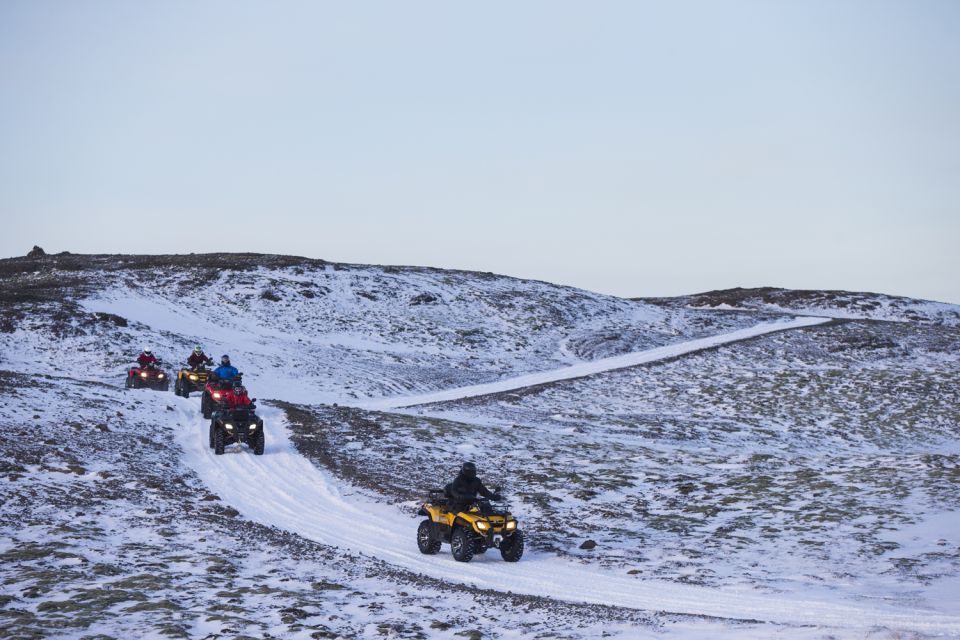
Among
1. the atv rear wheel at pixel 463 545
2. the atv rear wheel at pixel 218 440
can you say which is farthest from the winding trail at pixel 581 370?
the atv rear wheel at pixel 463 545

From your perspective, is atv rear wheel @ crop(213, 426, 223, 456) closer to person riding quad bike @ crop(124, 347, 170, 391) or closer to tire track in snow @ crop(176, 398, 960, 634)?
tire track in snow @ crop(176, 398, 960, 634)

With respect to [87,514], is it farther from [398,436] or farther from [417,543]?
[398,436]

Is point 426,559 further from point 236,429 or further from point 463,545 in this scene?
point 236,429

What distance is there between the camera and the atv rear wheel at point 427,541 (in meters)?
15.9

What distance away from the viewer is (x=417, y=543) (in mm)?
16438

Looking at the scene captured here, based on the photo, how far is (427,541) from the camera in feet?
52.2

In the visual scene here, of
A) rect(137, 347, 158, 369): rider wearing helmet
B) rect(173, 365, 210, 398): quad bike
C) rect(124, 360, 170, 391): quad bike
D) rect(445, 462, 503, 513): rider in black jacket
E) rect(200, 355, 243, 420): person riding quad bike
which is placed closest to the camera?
rect(445, 462, 503, 513): rider in black jacket

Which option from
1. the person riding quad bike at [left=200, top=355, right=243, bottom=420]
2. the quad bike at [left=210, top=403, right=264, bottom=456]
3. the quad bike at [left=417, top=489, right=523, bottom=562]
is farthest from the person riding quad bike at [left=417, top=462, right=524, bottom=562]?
the person riding quad bike at [left=200, top=355, right=243, bottom=420]

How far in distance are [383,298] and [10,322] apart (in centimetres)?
3140

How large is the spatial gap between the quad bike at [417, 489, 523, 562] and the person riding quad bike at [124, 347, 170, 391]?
93.8 ft

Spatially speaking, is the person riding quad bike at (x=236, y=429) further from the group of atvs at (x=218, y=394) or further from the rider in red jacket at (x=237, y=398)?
the rider in red jacket at (x=237, y=398)

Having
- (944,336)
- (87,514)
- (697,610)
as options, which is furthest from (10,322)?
(944,336)

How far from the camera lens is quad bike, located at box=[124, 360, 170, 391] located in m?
40.4

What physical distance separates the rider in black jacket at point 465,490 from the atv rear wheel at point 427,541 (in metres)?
0.65
